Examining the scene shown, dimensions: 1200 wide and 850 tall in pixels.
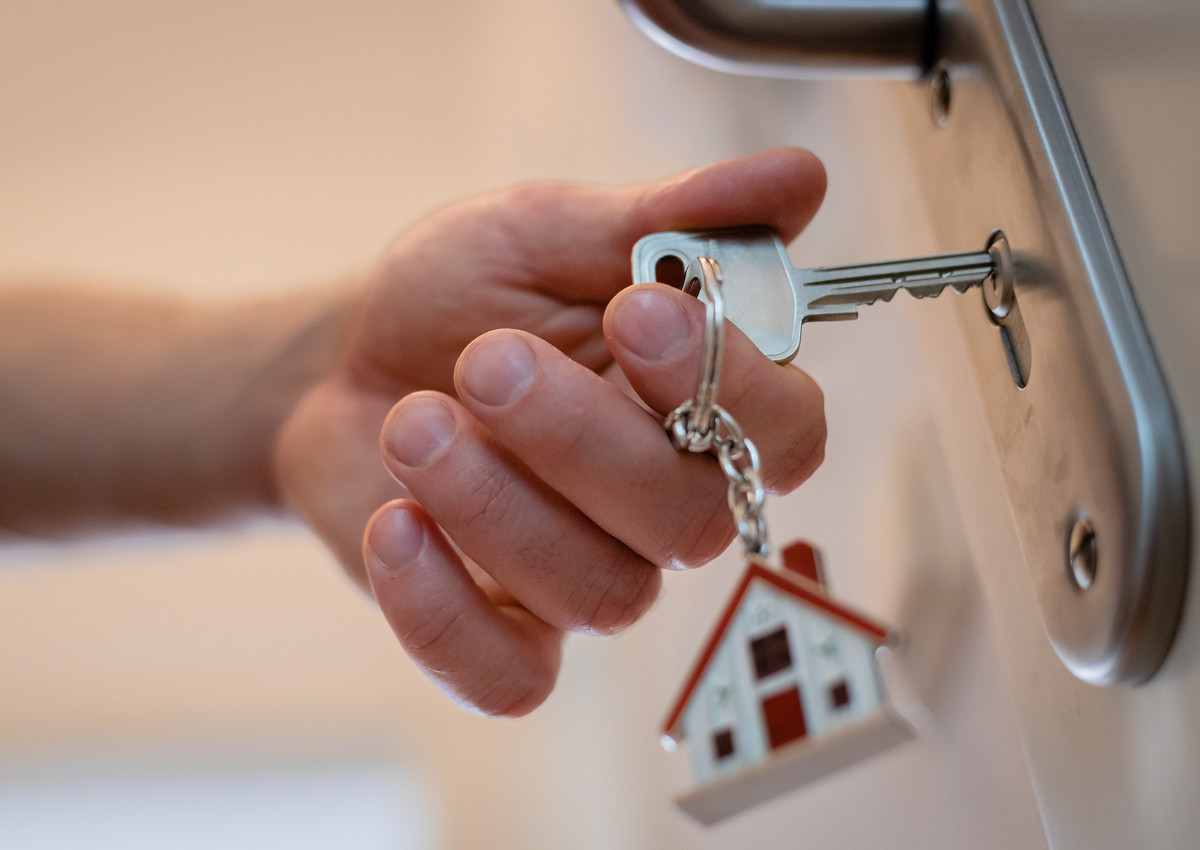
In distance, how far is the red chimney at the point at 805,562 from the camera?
487mm

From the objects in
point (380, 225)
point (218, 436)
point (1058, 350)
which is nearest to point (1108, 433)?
point (1058, 350)

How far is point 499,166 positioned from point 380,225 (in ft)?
0.80

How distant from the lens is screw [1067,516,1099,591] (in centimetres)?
21

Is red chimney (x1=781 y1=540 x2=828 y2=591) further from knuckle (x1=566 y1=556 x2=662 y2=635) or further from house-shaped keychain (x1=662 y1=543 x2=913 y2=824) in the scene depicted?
knuckle (x1=566 y1=556 x2=662 y2=635)

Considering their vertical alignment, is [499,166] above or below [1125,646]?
above

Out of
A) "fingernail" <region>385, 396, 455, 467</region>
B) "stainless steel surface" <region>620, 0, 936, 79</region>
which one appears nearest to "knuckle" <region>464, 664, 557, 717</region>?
"fingernail" <region>385, 396, 455, 467</region>

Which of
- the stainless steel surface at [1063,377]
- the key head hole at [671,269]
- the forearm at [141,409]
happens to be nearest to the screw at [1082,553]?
the stainless steel surface at [1063,377]

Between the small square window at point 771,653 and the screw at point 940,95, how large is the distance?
269 mm

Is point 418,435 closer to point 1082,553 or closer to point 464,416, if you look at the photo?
point 464,416

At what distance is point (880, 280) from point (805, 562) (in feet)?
0.94

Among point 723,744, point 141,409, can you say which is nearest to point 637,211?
point 723,744

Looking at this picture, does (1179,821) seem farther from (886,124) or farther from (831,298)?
(886,124)

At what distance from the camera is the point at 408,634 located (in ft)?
1.10

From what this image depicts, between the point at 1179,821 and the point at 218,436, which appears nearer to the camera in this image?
the point at 1179,821
